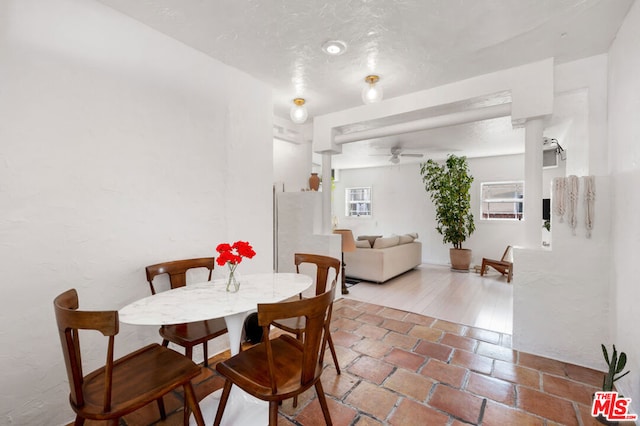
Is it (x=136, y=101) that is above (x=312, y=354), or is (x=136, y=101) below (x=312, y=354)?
above

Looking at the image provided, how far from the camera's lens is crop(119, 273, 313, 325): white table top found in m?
1.36

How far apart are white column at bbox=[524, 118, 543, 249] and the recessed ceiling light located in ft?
6.13

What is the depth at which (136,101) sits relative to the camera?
201 cm

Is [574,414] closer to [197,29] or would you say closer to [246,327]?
[246,327]

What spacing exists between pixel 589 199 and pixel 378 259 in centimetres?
280

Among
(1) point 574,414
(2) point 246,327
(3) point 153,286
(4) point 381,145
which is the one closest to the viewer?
(1) point 574,414

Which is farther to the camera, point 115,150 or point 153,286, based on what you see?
point 153,286

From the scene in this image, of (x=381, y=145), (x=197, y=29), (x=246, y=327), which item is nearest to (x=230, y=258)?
(x=246, y=327)

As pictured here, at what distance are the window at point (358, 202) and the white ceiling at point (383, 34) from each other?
5.24m

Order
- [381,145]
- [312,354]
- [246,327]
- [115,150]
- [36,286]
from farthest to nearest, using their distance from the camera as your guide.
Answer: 1. [381,145]
2. [246,327]
3. [115,150]
4. [36,286]
5. [312,354]

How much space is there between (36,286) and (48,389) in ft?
1.98

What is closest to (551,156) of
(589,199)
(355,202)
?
(589,199)

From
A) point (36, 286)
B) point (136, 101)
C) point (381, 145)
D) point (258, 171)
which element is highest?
point (381, 145)

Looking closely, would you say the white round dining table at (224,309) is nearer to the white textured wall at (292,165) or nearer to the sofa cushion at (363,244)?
the white textured wall at (292,165)
